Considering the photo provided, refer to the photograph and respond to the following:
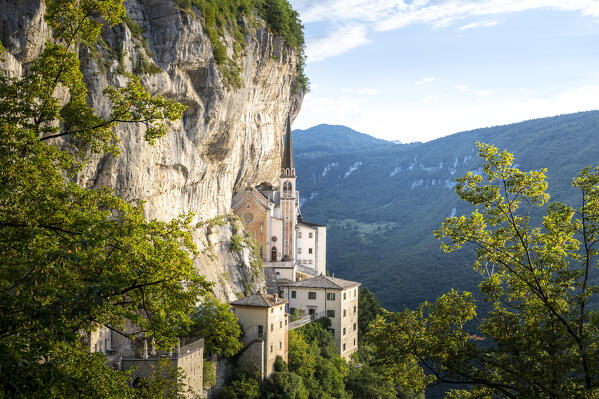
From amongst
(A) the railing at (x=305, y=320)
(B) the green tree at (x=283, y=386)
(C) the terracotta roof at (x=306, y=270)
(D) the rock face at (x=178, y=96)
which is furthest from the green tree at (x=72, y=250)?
(C) the terracotta roof at (x=306, y=270)

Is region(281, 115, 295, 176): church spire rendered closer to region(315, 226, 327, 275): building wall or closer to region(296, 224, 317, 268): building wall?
region(296, 224, 317, 268): building wall

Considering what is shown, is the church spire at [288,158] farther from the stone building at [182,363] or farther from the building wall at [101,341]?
the building wall at [101,341]

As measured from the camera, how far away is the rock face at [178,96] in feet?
95.1

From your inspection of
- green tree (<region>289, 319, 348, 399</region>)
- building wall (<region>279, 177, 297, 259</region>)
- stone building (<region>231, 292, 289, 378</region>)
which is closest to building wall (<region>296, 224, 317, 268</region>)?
building wall (<region>279, 177, 297, 259</region>)

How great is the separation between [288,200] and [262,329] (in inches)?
1231

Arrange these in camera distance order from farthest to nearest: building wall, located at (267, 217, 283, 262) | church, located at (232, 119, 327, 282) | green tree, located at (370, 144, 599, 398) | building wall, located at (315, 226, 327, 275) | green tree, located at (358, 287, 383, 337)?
building wall, located at (315, 226, 327, 275), building wall, located at (267, 217, 283, 262), church, located at (232, 119, 327, 282), green tree, located at (358, 287, 383, 337), green tree, located at (370, 144, 599, 398)

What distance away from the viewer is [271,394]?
39250mm

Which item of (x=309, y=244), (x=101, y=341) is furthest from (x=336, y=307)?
(x=101, y=341)

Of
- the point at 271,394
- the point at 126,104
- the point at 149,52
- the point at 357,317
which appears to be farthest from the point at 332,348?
the point at 126,104

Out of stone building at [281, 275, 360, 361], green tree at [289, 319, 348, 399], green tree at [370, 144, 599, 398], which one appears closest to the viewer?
green tree at [370, 144, 599, 398]

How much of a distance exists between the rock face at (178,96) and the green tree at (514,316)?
41.5ft

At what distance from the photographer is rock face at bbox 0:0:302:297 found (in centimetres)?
2898

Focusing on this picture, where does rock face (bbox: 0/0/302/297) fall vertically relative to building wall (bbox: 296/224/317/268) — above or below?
above

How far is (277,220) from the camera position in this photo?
7062 cm
